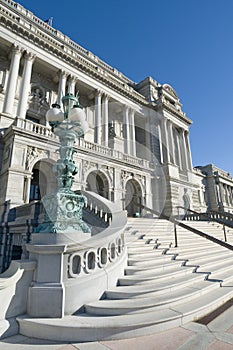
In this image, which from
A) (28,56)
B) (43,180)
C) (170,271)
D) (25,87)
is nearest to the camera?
(170,271)

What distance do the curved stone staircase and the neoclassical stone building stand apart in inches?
339

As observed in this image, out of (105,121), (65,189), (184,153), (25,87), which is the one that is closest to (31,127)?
(25,87)

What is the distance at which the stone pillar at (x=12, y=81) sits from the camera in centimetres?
1428

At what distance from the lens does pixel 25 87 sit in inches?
617

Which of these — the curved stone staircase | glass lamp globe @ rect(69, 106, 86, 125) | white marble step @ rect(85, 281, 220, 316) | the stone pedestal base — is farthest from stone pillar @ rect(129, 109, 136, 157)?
the stone pedestal base

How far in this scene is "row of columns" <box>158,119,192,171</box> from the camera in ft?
79.7

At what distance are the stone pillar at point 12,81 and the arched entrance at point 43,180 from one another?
15.6 ft

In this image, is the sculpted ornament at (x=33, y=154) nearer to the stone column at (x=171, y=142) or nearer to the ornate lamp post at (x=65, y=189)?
the ornate lamp post at (x=65, y=189)

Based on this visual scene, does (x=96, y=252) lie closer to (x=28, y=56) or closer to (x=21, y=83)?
(x=21, y=83)

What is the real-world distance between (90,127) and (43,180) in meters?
9.43

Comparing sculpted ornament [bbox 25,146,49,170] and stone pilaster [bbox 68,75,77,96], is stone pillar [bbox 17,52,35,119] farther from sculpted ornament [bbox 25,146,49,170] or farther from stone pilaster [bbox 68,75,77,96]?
sculpted ornament [bbox 25,146,49,170]

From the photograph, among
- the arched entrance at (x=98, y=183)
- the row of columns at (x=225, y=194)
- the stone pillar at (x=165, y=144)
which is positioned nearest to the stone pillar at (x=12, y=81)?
the arched entrance at (x=98, y=183)

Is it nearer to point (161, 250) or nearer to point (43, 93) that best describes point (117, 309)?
point (161, 250)

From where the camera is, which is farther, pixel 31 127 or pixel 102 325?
pixel 31 127
